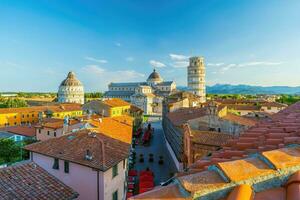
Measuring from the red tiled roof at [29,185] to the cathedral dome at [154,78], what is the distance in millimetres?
106027

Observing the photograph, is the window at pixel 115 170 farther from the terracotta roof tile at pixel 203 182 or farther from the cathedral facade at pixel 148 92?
the cathedral facade at pixel 148 92

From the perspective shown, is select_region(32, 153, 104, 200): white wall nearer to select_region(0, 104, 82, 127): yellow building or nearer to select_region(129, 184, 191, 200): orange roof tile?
select_region(129, 184, 191, 200): orange roof tile

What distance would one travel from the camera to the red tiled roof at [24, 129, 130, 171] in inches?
570

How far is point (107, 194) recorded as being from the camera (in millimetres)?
14312

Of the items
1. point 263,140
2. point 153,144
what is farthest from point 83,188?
point 153,144

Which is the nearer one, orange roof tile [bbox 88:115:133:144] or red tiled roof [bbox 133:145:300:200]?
red tiled roof [bbox 133:145:300:200]

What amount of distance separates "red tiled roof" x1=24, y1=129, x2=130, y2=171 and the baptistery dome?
264 feet

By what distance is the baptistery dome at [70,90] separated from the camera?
308 feet

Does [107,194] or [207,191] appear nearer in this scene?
[207,191]

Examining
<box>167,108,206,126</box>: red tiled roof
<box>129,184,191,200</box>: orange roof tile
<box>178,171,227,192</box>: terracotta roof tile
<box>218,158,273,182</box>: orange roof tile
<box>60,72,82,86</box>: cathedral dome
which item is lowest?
<box>167,108,206,126</box>: red tiled roof

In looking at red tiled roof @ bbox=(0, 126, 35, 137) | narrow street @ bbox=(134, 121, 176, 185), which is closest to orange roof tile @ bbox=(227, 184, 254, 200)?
narrow street @ bbox=(134, 121, 176, 185)

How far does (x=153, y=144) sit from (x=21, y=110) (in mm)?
44418

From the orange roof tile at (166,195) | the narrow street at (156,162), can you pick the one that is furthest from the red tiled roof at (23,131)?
the orange roof tile at (166,195)

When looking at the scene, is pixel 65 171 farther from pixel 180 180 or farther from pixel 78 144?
pixel 180 180
